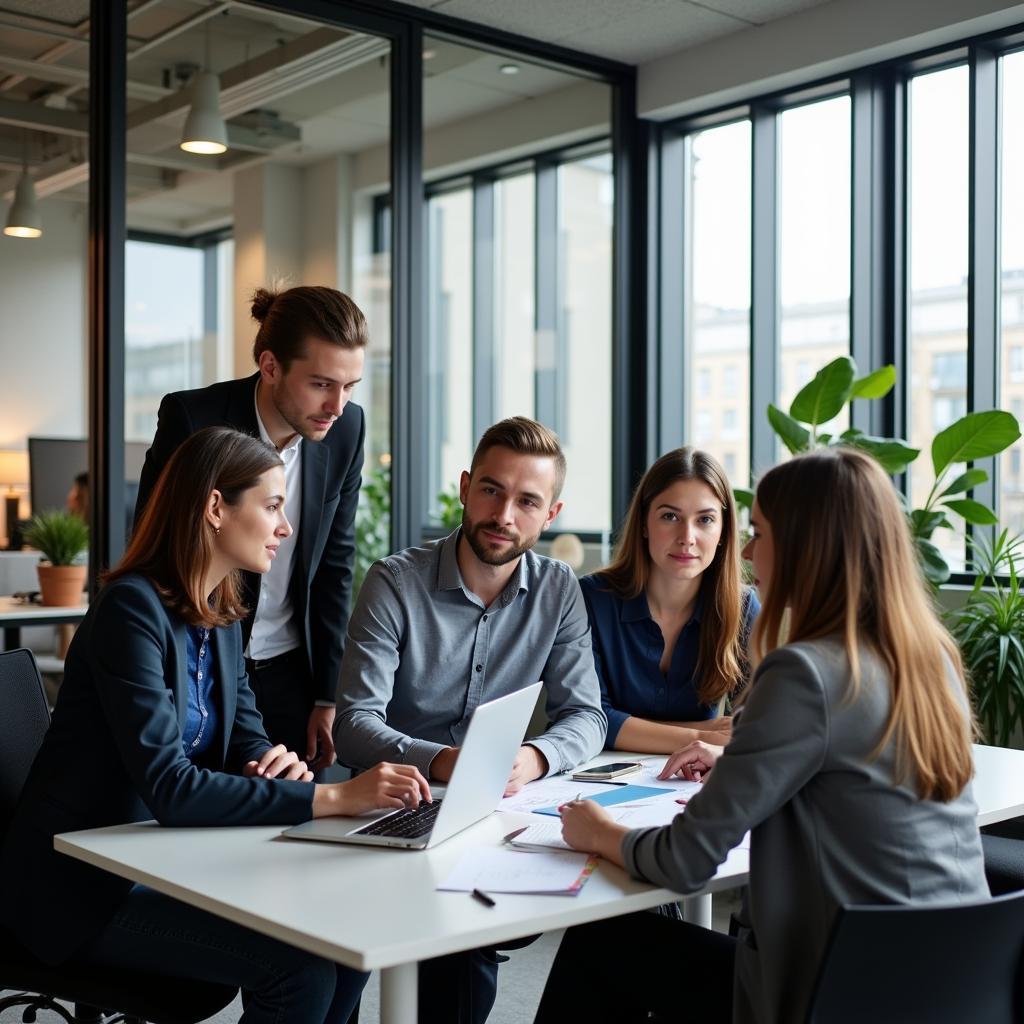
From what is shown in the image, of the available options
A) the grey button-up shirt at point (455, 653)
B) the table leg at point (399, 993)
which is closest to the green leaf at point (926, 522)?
the grey button-up shirt at point (455, 653)

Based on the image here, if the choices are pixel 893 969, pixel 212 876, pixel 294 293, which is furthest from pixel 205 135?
pixel 893 969

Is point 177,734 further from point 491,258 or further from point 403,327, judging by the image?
point 491,258

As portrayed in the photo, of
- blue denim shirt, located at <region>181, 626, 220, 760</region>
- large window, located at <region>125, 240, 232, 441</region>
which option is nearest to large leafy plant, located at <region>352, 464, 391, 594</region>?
large window, located at <region>125, 240, 232, 441</region>

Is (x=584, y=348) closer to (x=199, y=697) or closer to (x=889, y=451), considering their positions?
(x=889, y=451)

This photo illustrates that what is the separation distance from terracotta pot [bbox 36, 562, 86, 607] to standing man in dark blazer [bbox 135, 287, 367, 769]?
3.68 ft

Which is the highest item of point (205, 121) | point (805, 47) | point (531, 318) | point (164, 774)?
point (805, 47)

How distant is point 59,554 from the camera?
368 centimetres

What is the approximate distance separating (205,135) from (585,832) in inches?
114

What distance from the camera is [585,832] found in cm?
174

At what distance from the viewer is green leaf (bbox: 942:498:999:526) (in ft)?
13.1

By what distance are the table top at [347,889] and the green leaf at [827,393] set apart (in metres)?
2.51

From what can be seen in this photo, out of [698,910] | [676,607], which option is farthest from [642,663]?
[698,910]

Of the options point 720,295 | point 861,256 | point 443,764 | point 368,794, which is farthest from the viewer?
point 720,295

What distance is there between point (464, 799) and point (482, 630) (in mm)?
664
